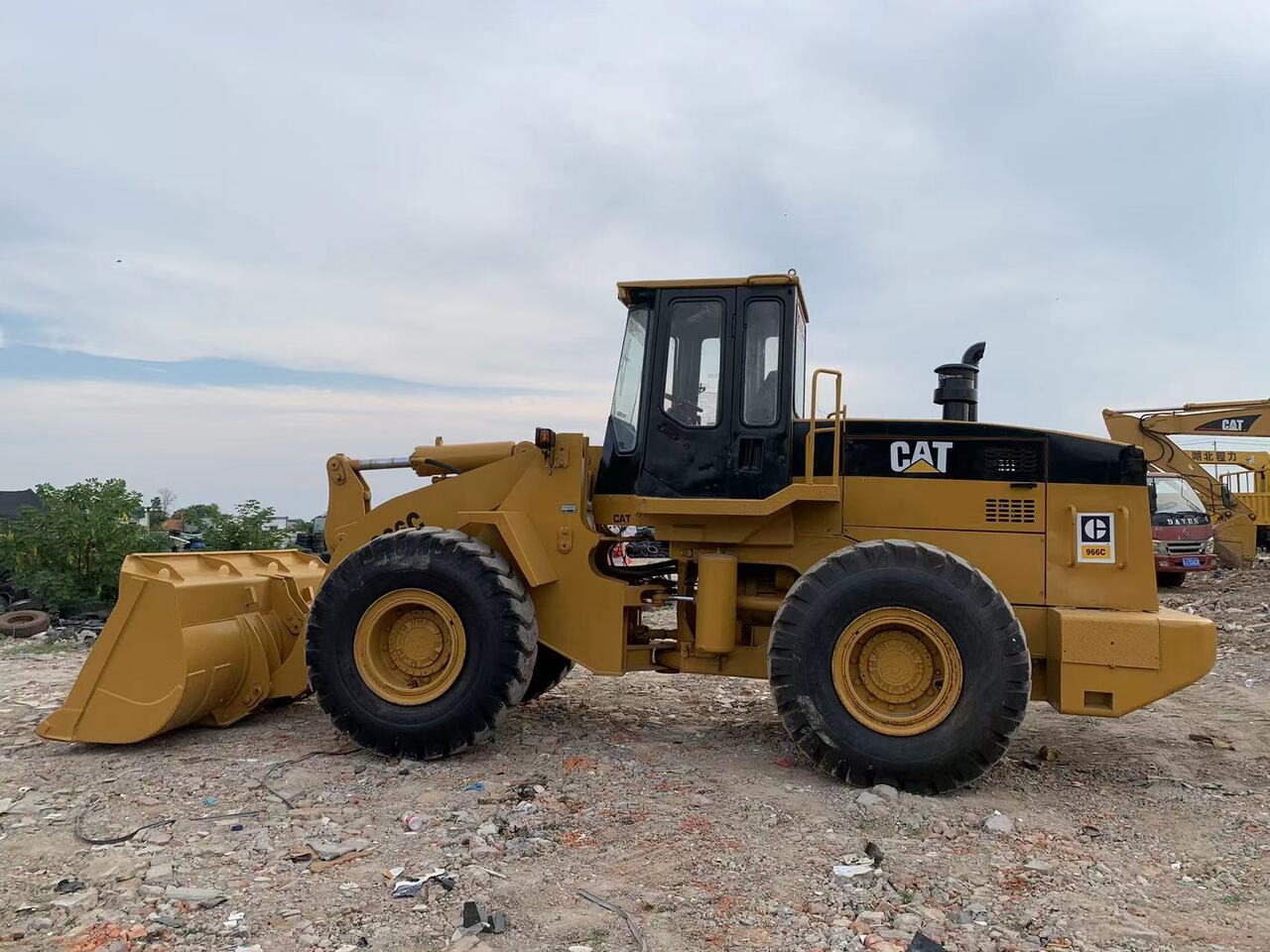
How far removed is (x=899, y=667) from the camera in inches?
192

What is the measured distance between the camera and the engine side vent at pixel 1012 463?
527 centimetres

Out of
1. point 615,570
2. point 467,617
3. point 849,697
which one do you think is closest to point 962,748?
point 849,697

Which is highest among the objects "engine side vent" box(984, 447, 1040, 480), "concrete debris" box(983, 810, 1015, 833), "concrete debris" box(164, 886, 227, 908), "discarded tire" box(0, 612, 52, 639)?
"engine side vent" box(984, 447, 1040, 480)

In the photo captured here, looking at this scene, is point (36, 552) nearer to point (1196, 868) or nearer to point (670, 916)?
point (670, 916)

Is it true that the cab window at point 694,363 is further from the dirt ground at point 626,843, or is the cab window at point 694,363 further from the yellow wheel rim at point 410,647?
the dirt ground at point 626,843

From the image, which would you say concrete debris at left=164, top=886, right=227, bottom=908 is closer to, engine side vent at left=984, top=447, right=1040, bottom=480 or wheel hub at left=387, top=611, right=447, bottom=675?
wheel hub at left=387, top=611, right=447, bottom=675

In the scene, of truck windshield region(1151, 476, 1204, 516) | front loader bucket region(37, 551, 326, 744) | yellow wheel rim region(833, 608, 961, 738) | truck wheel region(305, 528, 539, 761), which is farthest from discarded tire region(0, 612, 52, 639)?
truck windshield region(1151, 476, 1204, 516)

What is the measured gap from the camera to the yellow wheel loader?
4789 millimetres

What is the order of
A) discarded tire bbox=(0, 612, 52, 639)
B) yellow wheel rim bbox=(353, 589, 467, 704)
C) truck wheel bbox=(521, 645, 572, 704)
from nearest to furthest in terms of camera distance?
yellow wheel rim bbox=(353, 589, 467, 704) < truck wheel bbox=(521, 645, 572, 704) < discarded tire bbox=(0, 612, 52, 639)

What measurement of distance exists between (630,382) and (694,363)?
422mm

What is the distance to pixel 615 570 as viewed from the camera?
5977mm

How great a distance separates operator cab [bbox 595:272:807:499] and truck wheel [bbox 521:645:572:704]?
56.0 inches

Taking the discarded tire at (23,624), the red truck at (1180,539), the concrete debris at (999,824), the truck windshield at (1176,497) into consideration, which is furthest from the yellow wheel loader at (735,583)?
the truck windshield at (1176,497)

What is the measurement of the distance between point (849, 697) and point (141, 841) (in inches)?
132
